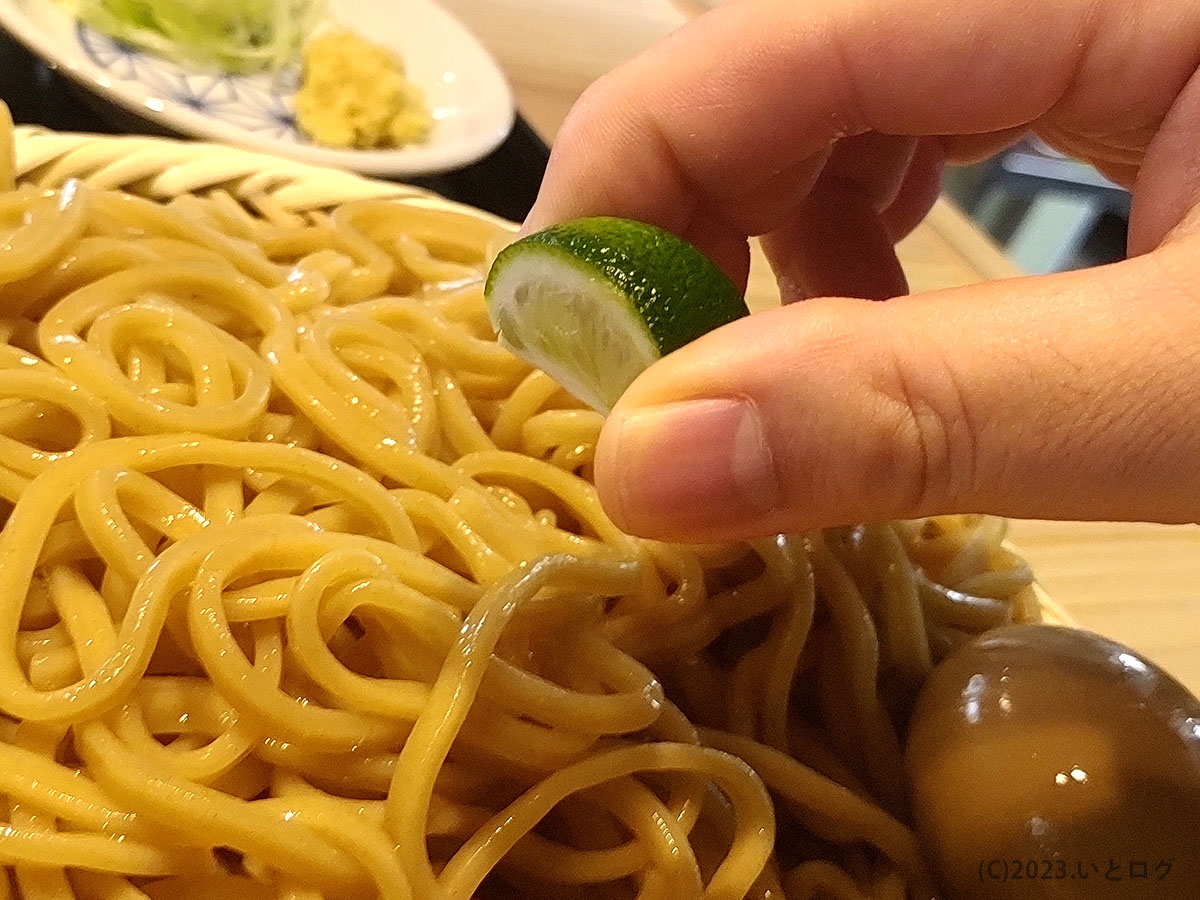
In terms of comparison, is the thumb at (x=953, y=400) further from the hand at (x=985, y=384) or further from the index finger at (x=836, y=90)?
the index finger at (x=836, y=90)

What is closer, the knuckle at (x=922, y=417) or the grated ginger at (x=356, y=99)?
the knuckle at (x=922, y=417)

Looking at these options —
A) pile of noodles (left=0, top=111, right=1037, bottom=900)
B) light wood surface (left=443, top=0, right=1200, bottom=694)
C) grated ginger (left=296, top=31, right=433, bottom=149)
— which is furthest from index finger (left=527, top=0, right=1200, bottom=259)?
grated ginger (left=296, top=31, right=433, bottom=149)

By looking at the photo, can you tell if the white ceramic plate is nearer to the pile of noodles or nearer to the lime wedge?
the pile of noodles

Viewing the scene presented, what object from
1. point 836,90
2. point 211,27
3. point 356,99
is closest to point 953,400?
point 836,90

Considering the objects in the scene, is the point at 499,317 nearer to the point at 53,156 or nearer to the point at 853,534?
the point at 853,534

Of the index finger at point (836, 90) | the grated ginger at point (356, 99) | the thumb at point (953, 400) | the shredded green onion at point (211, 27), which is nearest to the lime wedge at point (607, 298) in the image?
the thumb at point (953, 400)

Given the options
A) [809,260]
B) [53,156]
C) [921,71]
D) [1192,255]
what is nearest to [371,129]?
[53,156]

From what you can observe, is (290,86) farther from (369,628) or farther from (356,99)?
(369,628)
